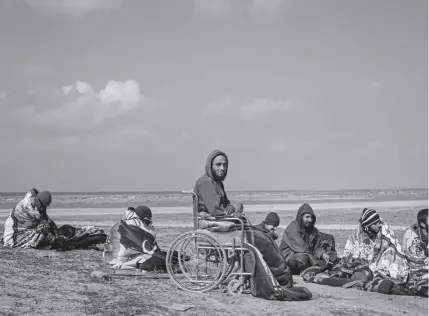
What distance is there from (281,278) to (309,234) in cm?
280

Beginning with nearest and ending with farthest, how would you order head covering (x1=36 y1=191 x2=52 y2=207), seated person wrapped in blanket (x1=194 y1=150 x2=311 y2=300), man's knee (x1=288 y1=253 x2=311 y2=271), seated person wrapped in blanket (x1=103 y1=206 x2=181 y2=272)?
seated person wrapped in blanket (x1=194 y1=150 x2=311 y2=300) < seated person wrapped in blanket (x1=103 y1=206 x2=181 y2=272) < man's knee (x1=288 y1=253 x2=311 y2=271) < head covering (x1=36 y1=191 x2=52 y2=207)

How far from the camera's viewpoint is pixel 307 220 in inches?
372

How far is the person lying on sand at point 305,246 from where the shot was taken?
913 centimetres

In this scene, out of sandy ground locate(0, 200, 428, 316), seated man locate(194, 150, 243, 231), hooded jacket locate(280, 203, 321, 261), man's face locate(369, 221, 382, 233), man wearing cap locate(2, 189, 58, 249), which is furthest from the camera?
man wearing cap locate(2, 189, 58, 249)

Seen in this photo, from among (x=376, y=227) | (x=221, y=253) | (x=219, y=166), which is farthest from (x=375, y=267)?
(x=219, y=166)

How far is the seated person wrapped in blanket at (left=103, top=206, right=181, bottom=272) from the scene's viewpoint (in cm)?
871

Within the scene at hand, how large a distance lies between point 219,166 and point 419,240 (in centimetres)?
315

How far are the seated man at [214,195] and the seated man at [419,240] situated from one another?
2.66 meters

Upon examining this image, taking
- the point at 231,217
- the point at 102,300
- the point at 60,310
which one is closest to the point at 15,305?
the point at 60,310

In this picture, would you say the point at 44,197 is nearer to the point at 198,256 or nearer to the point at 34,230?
the point at 34,230

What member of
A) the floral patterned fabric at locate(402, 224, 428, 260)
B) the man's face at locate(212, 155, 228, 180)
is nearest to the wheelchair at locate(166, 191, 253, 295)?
the man's face at locate(212, 155, 228, 180)

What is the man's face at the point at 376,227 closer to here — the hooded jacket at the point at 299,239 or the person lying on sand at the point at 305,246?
the person lying on sand at the point at 305,246

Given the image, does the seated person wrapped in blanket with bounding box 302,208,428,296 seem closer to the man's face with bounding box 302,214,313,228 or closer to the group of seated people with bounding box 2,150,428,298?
the group of seated people with bounding box 2,150,428,298

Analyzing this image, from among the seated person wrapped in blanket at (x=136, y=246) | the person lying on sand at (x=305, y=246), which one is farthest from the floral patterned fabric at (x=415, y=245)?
A: the seated person wrapped in blanket at (x=136, y=246)
